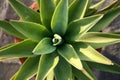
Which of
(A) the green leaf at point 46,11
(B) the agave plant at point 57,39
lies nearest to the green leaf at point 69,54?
(B) the agave plant at point 57,39

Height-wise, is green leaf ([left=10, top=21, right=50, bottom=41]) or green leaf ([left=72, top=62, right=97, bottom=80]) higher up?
green leaf ([left=10, top=21, right=50, bottom=41])

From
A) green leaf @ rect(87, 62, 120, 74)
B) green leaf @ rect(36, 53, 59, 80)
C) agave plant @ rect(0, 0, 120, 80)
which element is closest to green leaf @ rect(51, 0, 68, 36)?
agave plant @ rect(0, 0, 120, 80)

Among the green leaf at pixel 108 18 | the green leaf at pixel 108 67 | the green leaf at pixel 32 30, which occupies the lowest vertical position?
the green leaf at pixel 108 67

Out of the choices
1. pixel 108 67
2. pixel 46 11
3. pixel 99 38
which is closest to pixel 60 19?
pixel 46 11

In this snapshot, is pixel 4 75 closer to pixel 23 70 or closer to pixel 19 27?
pixel 23 70

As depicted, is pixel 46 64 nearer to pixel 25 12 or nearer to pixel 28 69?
pixel 28 69

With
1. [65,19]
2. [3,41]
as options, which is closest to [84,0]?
[65,19]

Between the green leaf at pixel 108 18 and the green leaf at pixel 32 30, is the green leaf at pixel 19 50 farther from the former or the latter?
the green leaf at pixel 108 18

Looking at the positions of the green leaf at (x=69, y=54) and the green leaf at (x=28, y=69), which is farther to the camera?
the green leaf at (x=28, y=69)

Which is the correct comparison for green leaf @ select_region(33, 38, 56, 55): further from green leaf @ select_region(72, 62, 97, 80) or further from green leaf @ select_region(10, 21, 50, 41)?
green leaf @ select_region(72, 62, 97, 80)
